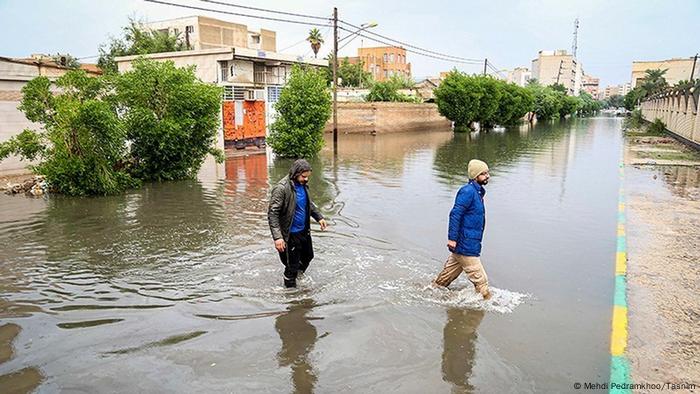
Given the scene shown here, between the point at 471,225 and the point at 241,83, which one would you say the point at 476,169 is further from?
the point at 241,83

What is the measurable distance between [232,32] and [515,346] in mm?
61416

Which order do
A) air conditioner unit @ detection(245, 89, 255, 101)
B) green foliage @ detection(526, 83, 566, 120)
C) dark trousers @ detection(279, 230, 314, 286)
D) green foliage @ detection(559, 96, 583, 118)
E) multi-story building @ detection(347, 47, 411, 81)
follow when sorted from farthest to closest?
1. multi-story building @ detection(347, 47, 411, 81)
2. green foliage @ detection(559, 96, 583, 118)
3. green foliage @ detection(526, 83, 566, 120)
4. air conditioner unit @ detection(245, 89, 255, 101)
5. dark trousers @ detection(279, 230, 314, 286)

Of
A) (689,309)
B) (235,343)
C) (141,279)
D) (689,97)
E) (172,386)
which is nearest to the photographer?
(172,386)

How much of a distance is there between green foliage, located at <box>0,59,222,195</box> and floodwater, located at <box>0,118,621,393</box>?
0.92 metres

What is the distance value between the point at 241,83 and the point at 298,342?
2200cm

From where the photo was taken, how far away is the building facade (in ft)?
79.9

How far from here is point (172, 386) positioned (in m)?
4.11

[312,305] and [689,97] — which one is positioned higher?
[689,97]

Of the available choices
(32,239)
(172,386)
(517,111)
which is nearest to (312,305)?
(172,386)

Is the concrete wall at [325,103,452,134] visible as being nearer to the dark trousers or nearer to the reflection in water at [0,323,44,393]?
the dark trousers

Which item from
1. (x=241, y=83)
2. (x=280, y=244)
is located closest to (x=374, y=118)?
(x=241, y=83)

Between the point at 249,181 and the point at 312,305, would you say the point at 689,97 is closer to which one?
the point at 249,181

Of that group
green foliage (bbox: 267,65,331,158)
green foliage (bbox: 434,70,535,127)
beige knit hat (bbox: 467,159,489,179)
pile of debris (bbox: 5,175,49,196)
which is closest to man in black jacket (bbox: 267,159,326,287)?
beige knit hat (bbox: 467,159,489,179)

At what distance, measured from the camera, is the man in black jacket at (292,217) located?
584cm
